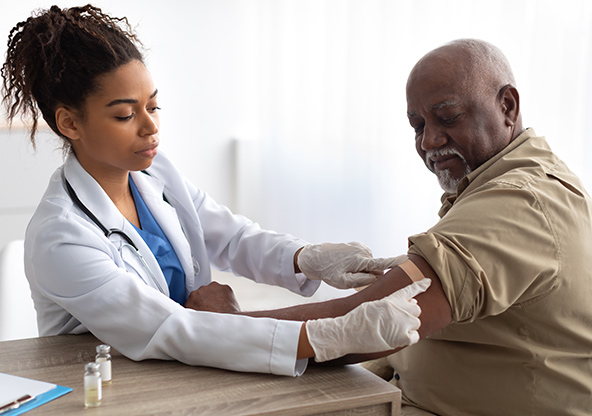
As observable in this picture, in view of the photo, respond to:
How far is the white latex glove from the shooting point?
1120mm

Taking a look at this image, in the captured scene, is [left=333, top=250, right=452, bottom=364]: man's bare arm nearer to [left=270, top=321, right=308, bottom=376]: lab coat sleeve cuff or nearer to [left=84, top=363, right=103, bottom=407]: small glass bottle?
[left=270, top=321, right=308, bottom=376]: lab coat sleeve cuff

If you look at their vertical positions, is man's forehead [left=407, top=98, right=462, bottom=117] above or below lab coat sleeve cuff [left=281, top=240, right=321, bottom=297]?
above

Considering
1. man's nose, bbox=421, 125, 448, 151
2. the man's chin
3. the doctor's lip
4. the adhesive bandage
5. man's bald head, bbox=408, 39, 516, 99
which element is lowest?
the adhesive bandage

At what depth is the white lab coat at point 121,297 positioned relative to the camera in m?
1.16

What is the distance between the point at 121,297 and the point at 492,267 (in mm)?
690

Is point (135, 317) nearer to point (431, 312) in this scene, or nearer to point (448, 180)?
point (431, 312)

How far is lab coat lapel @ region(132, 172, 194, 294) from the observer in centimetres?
166

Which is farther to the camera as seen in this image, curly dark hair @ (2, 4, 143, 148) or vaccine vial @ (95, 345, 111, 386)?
curly dark hair @ (2, 4, 143, 148)

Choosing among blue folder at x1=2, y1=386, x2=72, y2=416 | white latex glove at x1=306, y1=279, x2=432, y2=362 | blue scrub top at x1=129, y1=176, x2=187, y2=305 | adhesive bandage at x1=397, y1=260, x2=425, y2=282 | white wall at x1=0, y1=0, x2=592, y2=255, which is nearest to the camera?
blue folder at x1=2, y1=386, x2=72, y2=416

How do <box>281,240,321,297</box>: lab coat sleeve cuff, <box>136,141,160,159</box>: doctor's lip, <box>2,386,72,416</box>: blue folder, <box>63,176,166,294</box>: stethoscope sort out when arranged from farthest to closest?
<box>281,240,321,297</box>: lab coat sleeve cuff
<box>136,141,160,159</box>: doctor's lip
<box>63,176,166,294</box>: stethoscope
<box>2,386,72,416</box>: blue folder

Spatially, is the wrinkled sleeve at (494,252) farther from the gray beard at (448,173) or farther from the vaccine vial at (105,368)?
the vaccine vial at (105,368)

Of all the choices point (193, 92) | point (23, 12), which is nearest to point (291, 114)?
point (193, 92)

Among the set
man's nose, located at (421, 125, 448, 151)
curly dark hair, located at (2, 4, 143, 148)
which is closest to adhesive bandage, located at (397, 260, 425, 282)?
man's nose, located at (421, 125, 448, 151)

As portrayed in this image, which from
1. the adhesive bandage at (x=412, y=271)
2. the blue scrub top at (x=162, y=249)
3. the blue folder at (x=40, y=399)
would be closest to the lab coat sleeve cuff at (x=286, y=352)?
the adhesive bandage at (x=412, y=271)
